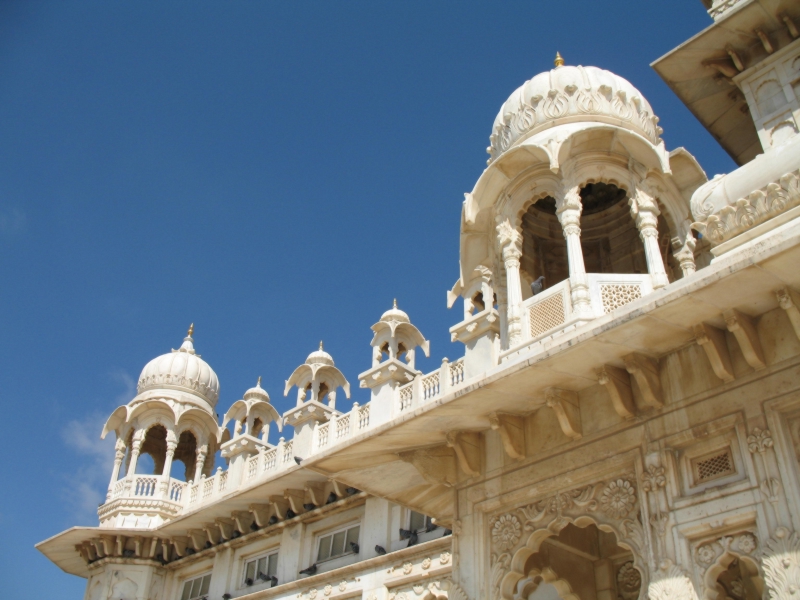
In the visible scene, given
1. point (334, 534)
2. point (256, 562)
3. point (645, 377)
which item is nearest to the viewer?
point (645, 377)

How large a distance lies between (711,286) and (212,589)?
593 inches

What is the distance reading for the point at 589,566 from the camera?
905 centimetres

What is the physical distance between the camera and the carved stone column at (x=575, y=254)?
8781 millimetres

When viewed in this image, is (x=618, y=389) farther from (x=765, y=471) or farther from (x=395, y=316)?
(x=395, y=316)

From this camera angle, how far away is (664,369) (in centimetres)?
694

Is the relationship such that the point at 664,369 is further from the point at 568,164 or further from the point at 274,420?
the point at 274,420

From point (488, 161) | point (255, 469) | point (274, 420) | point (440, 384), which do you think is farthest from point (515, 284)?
point (274, 420)

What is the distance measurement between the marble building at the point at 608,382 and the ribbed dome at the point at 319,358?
13.1 ft

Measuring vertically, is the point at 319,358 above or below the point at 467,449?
above

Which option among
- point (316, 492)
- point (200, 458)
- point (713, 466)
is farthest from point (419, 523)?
point (200, 458)

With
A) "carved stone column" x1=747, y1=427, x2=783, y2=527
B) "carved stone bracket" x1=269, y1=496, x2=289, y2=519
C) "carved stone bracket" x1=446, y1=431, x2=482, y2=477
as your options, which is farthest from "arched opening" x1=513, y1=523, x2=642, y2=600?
"carved stone bracket" x1=269, y1=496, x2=289, y2=519

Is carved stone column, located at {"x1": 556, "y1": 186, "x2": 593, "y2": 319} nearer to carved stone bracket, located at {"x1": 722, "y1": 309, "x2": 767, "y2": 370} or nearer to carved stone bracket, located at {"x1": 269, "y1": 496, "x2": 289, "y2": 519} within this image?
carved stone bracket, located at {"x1": 722, "y1": 309, "x2": 767, "y2": 370}

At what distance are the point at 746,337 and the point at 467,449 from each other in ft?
9.73

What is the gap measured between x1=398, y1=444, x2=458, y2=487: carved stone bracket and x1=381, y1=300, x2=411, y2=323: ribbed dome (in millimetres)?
9553
